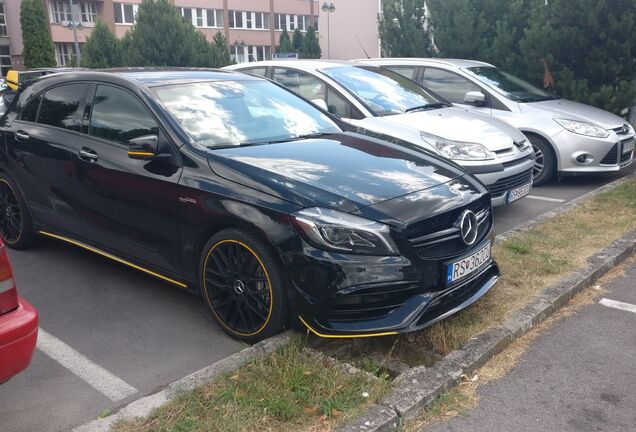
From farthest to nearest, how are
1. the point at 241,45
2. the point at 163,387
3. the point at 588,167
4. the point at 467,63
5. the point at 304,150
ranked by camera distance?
the point at 241,45 < the point at 467,63 < the point at 588,167 < the point at 304,150 < the point at 163,387

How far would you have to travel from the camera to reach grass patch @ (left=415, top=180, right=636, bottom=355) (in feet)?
12.9

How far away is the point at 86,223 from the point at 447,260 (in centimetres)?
277

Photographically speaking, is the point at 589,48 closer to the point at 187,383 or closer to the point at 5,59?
the point at 187,383

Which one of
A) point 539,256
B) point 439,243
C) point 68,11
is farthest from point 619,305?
point 68,11

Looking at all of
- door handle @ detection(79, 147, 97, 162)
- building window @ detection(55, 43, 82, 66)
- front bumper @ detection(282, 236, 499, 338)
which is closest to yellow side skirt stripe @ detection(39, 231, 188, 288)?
door handle @ detection(79, 147, 97, 162)

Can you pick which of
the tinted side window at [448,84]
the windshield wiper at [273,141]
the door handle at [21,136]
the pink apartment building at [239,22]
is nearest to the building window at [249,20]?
the pink apartment building at [239,22]

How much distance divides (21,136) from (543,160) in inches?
243

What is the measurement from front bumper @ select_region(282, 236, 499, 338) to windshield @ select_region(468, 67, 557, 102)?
566 centimetres

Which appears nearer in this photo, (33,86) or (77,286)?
(77,286)

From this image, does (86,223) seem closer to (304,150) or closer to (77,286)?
(77,286)

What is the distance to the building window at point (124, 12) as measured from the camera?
5356cm

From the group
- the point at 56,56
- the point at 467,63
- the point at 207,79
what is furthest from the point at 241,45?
the point at 207,79

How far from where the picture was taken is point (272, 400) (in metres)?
3.11

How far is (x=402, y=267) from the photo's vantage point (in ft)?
11.4
